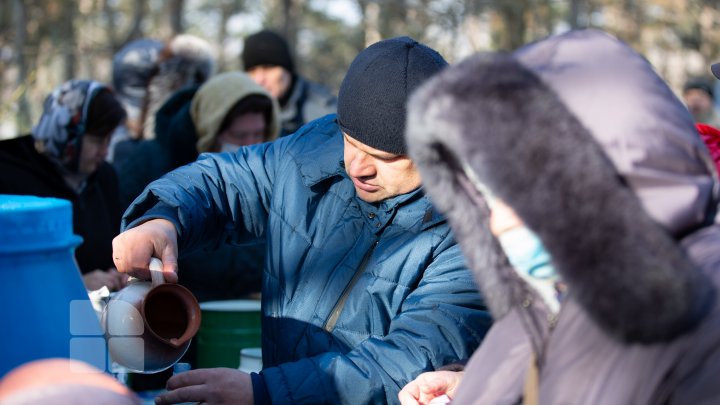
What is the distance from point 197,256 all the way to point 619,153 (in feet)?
8.86

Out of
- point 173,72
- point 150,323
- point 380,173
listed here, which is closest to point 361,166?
point 380,173

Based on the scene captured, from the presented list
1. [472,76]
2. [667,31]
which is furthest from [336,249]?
[667,31]

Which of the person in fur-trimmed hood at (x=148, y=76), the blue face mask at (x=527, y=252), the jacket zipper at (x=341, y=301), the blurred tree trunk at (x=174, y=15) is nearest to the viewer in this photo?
the blue face mask at (x=527, y=252)

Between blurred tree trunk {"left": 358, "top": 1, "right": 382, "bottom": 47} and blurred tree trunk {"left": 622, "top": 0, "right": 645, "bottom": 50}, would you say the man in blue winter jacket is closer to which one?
blurred tree trunk {"left": 358, "top": 1, "right": 382, "bottom": 47}

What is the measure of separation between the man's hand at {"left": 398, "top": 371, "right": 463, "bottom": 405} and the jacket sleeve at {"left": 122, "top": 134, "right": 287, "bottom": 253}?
723 millimetres

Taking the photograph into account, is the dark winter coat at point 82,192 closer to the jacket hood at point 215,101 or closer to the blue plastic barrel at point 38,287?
the jacket hood at point 215,101

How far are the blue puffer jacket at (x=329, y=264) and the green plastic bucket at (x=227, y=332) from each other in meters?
0.97

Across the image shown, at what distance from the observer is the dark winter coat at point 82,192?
3.74 meters

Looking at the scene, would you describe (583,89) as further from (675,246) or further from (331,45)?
(331,45)

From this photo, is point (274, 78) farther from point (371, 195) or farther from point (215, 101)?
point (371, 195)

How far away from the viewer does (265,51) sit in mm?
5738

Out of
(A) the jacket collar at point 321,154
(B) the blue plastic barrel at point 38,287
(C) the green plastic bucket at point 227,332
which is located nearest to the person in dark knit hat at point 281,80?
(C) the green plastic bucket at point 227,332

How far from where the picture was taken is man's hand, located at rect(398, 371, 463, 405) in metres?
1.91

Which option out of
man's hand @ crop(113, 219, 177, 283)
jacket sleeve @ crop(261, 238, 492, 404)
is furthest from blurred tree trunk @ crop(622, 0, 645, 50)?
man's hand @ crop(113, 219, 177, 283)
